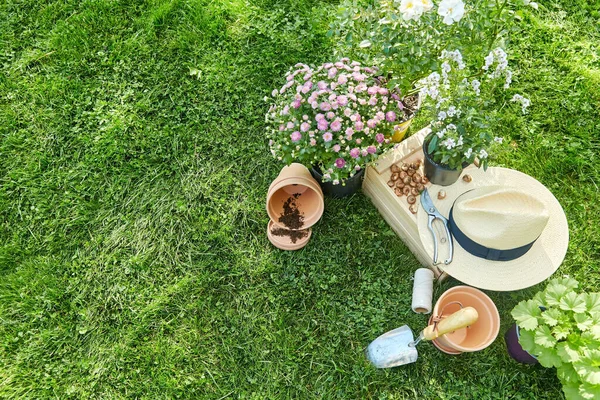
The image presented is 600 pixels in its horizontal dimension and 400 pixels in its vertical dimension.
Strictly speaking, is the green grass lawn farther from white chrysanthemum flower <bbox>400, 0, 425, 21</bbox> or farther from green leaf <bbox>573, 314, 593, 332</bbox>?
white chrysanthemum flower <bbox>400, 0, 425, 21</bbox>

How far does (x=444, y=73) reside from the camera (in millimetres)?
2730

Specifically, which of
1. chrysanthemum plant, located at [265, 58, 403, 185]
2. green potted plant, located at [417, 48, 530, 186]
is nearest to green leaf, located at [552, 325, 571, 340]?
green potted plant, located at [417, 48, 530, 186]

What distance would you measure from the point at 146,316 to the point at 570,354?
256 cm

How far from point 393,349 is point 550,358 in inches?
34.3

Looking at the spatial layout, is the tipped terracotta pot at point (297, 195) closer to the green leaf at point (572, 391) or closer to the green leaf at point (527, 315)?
the green leaf at point (527, 315)

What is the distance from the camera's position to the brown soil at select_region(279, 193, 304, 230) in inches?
134

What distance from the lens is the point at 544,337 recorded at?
2.61 metres

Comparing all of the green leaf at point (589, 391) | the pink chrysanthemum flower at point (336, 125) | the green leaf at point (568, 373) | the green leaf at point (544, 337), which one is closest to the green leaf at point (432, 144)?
the pink chrysanthemum flower at point (336, 125)

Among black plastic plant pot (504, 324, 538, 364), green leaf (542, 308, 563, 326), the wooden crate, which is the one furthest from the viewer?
the wooden crate

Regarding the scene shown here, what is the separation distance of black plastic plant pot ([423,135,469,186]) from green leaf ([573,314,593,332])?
3.29ft

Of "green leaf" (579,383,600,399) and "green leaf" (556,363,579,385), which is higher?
"green leaf" (579,383,600,399)

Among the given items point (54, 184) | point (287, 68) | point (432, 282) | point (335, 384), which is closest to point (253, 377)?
point (335, 384)

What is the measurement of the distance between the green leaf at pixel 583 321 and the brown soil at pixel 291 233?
1.71 m

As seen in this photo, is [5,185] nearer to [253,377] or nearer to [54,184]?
[54,184]
